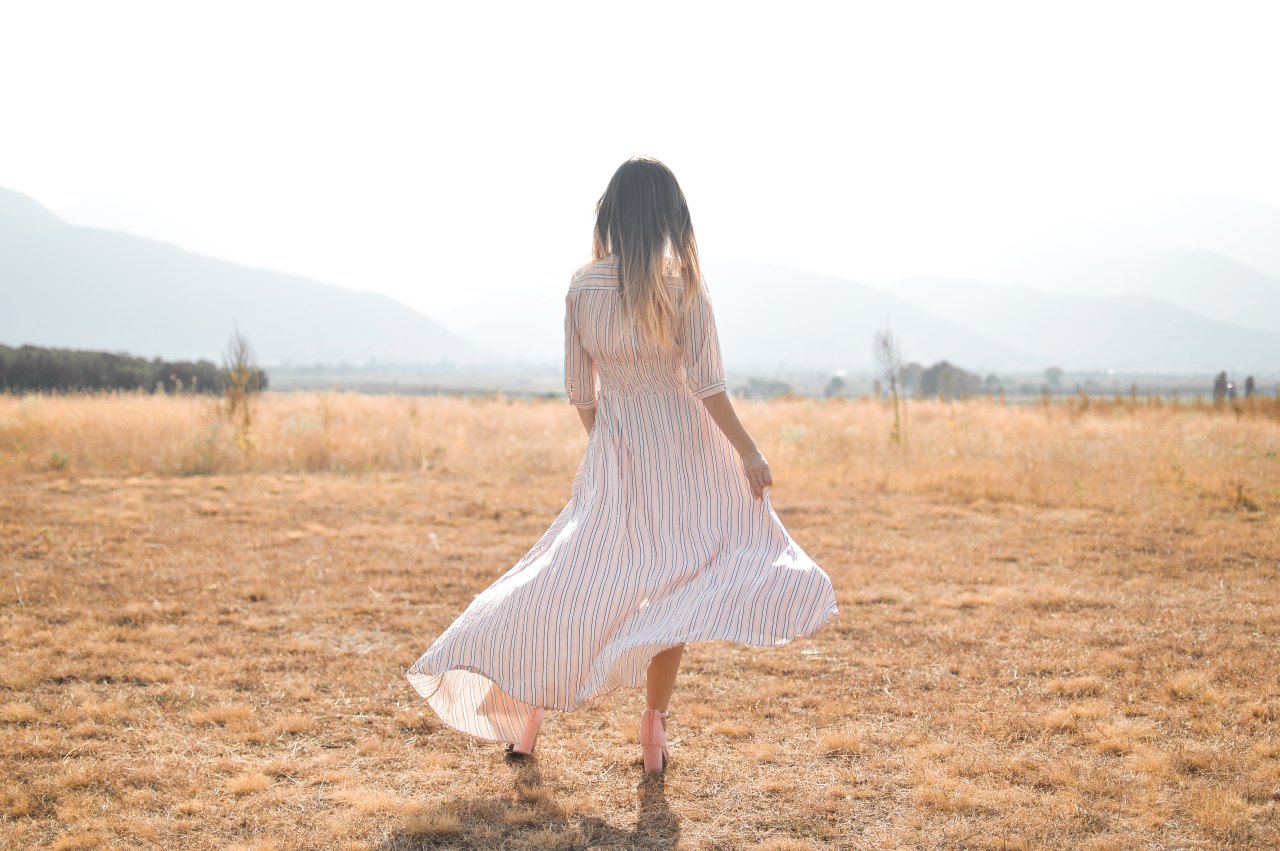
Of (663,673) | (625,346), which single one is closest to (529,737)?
(663,673)

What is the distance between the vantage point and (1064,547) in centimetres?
655

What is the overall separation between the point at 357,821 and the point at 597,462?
4.03 feet

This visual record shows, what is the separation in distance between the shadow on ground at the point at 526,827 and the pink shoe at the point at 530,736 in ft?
0.90

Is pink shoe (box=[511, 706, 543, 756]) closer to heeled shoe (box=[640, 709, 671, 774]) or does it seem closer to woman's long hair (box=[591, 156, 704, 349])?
heeled shoe (box=[640, 709, 671, 774])

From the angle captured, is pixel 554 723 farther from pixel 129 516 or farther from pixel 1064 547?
pixel 129 516

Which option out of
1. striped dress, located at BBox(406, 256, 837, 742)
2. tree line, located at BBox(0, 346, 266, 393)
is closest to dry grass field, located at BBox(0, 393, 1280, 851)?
striped dress, located at BBox(406, 256, 837, 742)

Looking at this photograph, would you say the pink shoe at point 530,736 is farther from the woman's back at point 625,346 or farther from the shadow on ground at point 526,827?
the woman's back at point 625,346

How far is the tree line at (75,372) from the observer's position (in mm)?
16859

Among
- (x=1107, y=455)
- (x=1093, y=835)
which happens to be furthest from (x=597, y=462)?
(x=1107, y=455)

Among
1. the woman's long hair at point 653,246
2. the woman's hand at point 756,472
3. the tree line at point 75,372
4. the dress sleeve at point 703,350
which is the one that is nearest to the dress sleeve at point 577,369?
the woman's long hair at point 653,246

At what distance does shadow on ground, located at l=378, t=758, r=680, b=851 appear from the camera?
252 cm

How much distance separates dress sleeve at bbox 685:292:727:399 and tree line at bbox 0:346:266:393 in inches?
532

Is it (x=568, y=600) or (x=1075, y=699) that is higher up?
(x=568, y=600)

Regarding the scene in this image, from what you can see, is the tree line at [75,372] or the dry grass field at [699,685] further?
the tree line at [75,372]
